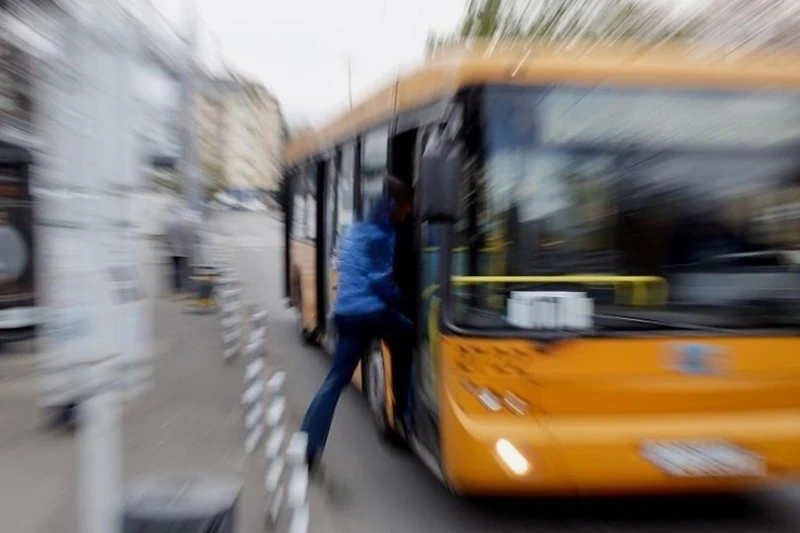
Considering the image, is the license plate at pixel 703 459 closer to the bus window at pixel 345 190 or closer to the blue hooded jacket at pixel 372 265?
the blue hooded jacket at pixel 372 265

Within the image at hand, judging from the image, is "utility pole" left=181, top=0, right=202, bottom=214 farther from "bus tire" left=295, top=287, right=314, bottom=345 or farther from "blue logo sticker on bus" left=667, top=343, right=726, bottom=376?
"blue logo sticker on bus" left=667, top=343, right=726, bottom=376

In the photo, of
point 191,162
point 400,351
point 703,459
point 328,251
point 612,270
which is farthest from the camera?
point 191,162

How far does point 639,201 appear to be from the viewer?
211 inches

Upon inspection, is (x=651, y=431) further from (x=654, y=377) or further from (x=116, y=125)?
(x=116, y=125)

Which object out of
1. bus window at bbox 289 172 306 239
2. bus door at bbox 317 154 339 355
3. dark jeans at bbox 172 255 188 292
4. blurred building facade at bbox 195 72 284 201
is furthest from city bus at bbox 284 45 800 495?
dark jeans at bbox 172 255 188 292

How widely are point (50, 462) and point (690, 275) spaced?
4.54m

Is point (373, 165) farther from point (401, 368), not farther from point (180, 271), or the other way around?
point (180, 271)

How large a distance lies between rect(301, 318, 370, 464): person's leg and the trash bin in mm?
1830

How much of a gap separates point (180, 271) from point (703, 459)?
1576 cm

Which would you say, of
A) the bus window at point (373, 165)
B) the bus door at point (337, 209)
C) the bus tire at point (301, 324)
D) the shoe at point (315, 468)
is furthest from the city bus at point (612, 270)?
the bus tire at point (301, 324)

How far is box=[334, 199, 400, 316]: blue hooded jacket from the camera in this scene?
6223 mm

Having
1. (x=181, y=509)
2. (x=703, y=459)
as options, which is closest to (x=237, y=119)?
(x=703, y=459)

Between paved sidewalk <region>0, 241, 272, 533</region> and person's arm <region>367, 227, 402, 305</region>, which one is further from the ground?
person's arm <region>367, 227, 402, 305</region>

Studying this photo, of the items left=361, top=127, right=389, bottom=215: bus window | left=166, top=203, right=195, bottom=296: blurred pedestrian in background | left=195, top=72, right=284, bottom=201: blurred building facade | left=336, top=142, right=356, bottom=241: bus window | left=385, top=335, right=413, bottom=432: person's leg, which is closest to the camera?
left=385, top=335, right=413, bottom=432: person's leg
